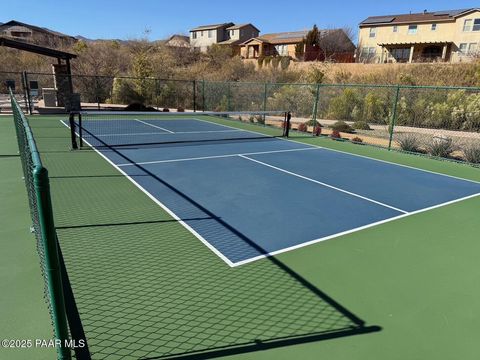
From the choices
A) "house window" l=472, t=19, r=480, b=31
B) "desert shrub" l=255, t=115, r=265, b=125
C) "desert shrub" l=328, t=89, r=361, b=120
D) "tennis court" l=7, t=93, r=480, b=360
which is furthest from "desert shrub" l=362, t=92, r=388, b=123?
"house window" l=472, t=19, r=480, b=31

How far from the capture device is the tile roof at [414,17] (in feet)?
151

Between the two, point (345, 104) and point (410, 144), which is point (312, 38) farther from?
point (410, 144)

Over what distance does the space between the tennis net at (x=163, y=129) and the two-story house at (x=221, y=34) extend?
5706 centimetres

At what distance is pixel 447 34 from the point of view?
4553 cm

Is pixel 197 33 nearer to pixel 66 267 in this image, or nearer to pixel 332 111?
pixel 332 111

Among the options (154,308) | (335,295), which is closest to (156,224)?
(154,308)

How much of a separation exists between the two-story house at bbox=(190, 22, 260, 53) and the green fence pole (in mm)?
74675

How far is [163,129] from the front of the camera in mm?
16406

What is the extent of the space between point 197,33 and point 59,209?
79.4 meters

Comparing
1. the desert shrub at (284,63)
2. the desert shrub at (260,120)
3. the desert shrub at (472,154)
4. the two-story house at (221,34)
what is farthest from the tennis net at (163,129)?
the two-story house at (221,34)

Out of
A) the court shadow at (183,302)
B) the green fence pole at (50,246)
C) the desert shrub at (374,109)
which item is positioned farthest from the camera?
the desert shrub at (374,109)

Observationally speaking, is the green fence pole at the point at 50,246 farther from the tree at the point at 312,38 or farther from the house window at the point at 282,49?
the house window at the point at 282,49

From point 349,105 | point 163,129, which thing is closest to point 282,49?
point 349,105

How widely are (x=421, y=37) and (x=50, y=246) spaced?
5618 centimetres
